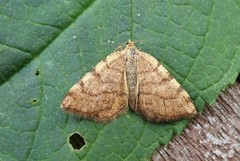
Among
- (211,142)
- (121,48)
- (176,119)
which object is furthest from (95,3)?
(211,142)

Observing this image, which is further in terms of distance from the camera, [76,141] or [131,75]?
[131,75]

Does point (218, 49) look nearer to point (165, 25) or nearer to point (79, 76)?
point (165, 25)

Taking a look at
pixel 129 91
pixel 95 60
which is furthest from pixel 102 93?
pixel 95 60

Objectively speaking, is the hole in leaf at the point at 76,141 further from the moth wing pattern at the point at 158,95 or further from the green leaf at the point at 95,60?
the moth wing pattern at the point at 158,95

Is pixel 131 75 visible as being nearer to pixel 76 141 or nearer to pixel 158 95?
pixel 158 95

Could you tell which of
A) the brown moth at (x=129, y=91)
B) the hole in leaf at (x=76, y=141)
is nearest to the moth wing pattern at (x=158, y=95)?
the brown moth at (x=129, y=91)
